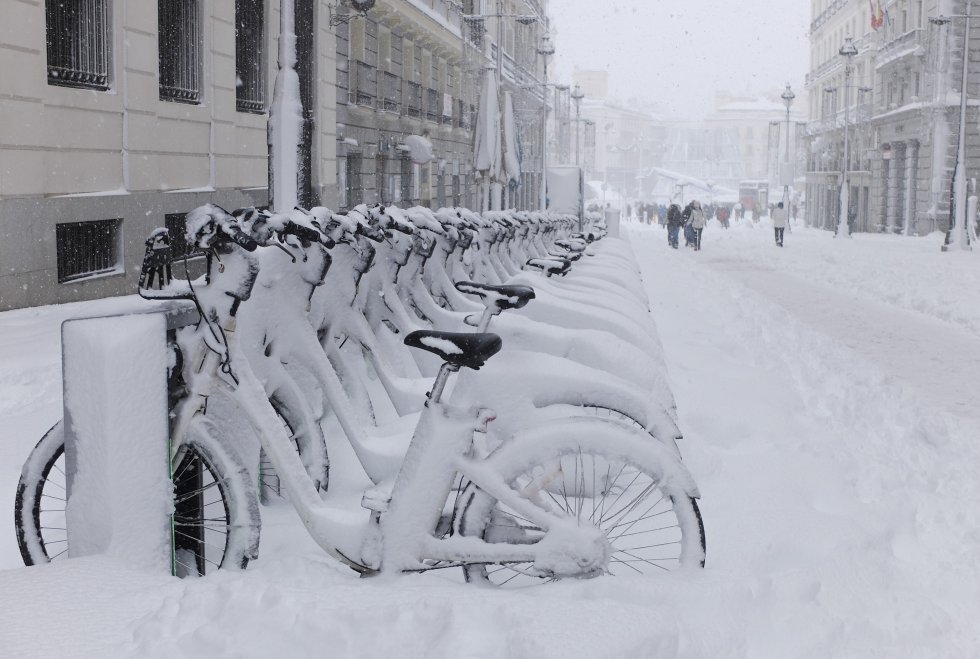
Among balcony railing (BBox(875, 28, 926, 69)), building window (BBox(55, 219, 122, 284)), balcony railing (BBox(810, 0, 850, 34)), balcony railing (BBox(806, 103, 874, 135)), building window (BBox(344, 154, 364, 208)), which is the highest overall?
balcony railing (BBox(810, 0, 850, 34))

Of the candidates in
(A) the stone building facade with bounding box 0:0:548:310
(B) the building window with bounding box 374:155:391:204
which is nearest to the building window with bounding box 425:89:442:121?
(B) the building window with bounding box 374:155:391:204

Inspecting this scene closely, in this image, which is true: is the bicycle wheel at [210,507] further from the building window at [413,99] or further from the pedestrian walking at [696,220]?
the pedestrian walking at [696,220]

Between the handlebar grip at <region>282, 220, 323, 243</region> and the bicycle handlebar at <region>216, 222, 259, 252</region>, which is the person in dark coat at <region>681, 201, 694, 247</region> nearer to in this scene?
the handlebar grip at <region>282, 220, 323, 243</region>

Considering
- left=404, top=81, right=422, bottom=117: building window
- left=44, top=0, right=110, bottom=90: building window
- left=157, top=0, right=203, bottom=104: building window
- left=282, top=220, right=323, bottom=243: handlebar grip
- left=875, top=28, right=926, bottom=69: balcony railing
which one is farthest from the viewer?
left=875, top=28, right=926, bottom=69: balcony railing

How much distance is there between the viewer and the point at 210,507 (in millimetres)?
3361

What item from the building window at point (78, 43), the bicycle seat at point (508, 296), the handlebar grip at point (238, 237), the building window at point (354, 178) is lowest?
the bicycle seat at point (508, 296)

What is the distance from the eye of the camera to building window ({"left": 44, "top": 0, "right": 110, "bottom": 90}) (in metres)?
12.0

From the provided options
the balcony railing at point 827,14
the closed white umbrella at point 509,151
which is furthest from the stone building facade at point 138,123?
the balcony railing at point 827,14

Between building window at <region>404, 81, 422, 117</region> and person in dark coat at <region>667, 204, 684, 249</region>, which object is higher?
building window at <region>404, 81, 422, 117</region>

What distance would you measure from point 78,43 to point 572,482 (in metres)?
10.9

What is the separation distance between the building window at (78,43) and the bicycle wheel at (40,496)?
9503mm

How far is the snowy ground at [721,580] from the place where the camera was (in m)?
2.71

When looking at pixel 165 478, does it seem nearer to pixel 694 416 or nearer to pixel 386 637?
pixel 386 637

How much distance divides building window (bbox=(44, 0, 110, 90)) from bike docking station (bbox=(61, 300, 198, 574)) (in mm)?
9683
